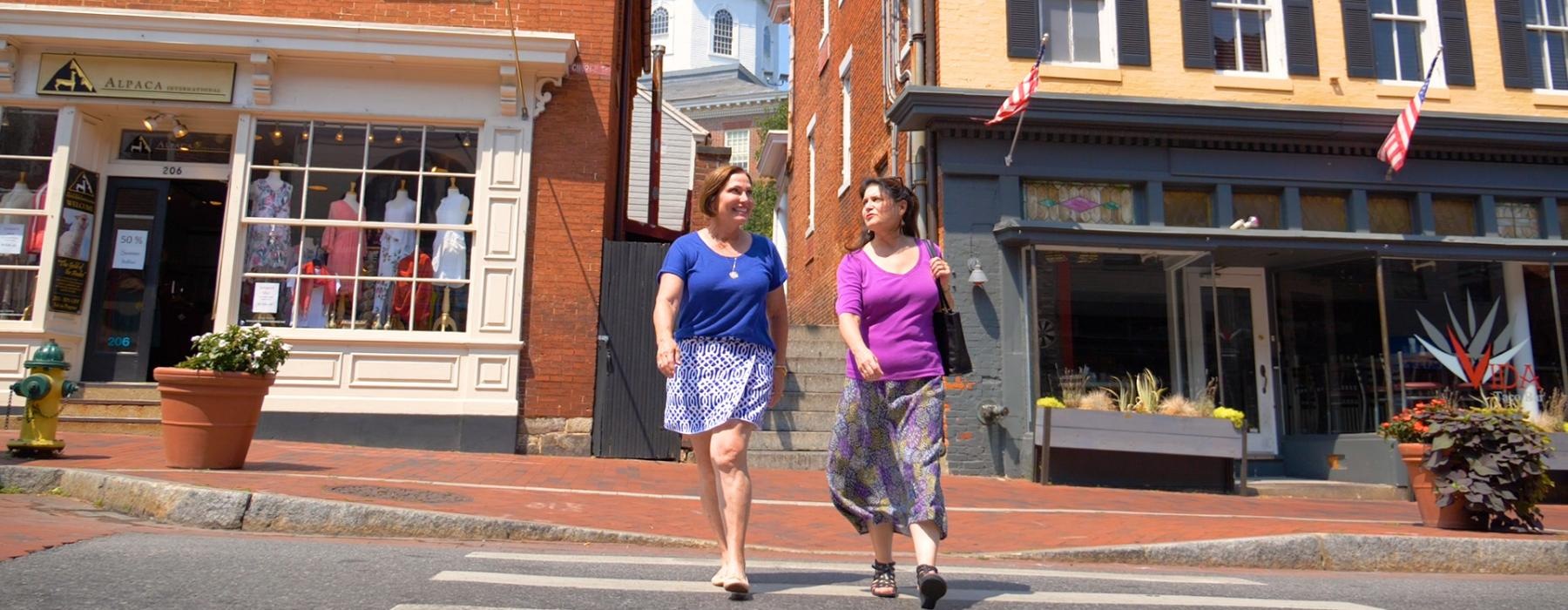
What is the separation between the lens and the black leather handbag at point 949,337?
4105mm

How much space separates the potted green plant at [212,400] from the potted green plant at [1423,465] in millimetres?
8021

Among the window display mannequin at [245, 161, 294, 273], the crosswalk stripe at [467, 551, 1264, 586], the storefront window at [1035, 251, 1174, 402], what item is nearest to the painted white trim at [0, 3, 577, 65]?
the window display mannequin at [245, 161, 294, 273]

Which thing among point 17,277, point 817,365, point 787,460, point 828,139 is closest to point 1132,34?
point 817,365

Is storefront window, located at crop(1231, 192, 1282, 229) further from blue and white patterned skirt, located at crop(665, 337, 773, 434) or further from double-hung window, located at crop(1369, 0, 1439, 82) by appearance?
blue and white patterned skirt, located at crop(665, 337, 773, 434)

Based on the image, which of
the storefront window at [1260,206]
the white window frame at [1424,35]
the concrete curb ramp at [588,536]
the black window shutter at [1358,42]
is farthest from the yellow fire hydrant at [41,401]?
the white window frame at [1424,35]

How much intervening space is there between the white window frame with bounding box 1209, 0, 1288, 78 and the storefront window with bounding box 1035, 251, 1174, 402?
270cm

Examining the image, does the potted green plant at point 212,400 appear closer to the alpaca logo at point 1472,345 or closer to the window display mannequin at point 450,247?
the window display mannequin at point 450,247

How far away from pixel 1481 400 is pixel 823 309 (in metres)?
8.78

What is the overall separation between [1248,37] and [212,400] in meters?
11.2

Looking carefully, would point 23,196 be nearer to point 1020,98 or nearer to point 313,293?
point 313,293

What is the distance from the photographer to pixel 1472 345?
1225cm

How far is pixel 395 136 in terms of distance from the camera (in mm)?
11117

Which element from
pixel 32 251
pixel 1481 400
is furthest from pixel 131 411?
pixel 1481 400

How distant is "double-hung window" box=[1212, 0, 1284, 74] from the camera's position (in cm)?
1230
